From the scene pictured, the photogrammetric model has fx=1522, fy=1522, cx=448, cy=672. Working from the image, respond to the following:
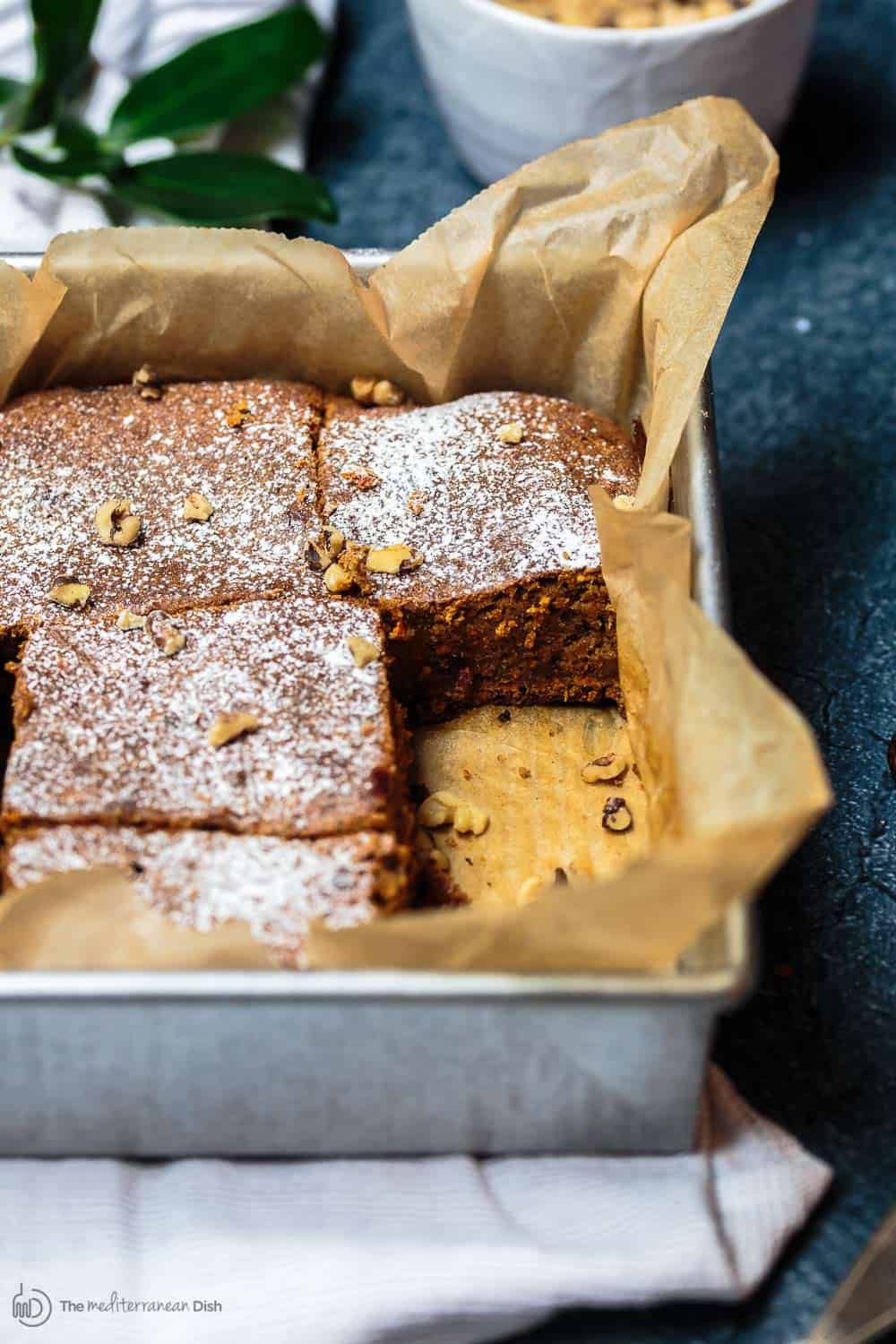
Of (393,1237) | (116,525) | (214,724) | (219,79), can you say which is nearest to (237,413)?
(116,525)

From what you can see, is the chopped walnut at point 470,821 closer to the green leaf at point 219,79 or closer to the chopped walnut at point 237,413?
the chopped walnut at point 237,413

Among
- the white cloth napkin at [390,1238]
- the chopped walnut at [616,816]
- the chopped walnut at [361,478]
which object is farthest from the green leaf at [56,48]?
the white cloth napkin at [390,1238]

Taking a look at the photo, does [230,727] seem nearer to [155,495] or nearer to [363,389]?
[155,495]

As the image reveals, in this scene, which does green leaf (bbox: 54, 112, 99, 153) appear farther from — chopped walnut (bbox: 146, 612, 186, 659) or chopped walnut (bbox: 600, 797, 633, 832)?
chopped walnut (bbox: 600, 797, 633, 832)

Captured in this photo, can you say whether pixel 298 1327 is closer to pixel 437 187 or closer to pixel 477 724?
pixel 477 724

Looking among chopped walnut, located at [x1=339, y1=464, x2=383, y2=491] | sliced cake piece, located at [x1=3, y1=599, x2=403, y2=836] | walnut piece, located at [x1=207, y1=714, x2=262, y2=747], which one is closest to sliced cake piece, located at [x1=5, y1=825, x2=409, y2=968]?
sliced cake piece, located at [x1=3, y1=599, x2=403, y2=836]

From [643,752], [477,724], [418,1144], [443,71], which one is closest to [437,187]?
[443,71]
